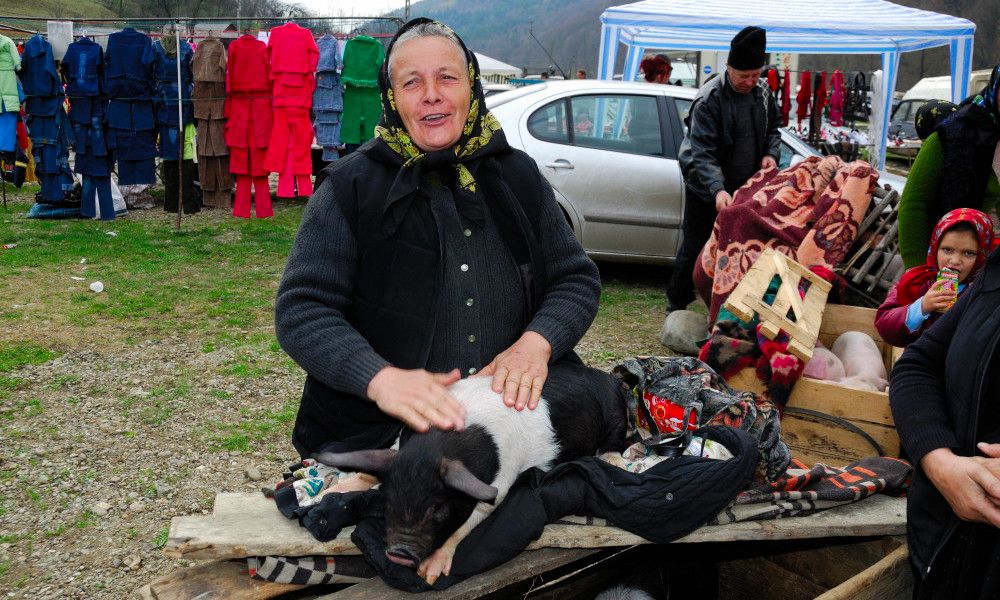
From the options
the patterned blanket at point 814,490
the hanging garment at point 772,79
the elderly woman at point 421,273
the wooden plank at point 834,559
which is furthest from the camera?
the hanging garment at point 772,79

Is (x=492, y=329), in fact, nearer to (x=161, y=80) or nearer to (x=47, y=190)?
(x=161, y=80)

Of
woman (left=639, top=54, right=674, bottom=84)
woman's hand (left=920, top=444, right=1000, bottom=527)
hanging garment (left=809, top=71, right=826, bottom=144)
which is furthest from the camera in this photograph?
hanging garment (left=809, top=71, right=826, bottom=144)

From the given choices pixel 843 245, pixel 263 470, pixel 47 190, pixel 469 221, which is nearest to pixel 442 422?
pixel 469 221

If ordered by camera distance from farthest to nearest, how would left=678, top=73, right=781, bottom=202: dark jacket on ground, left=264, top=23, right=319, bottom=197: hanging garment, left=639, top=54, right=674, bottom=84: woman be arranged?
left=639, top=54, right=674, bottom=84: woman < left=264, top=23, right=319, bottom=197: hanging garment < left=678, top=73, right=781, bottom=202: dark jacket on ground

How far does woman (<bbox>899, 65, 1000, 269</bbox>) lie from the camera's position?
145 inches

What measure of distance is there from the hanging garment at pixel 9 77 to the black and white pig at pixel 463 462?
9510 mm

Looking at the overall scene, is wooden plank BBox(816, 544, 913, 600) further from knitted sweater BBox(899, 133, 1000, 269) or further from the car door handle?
the car door handle

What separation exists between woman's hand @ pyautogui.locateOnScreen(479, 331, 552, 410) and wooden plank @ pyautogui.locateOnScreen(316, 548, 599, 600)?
0.41 m

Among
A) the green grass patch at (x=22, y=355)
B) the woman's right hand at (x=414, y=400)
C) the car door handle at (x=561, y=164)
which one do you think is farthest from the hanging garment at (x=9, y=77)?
the woman's right hand at (x=414, y=400)

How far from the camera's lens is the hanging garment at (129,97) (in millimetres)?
8883

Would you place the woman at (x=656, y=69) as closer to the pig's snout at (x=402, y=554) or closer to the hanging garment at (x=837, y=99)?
the hanging garment at (x=837, y=99)

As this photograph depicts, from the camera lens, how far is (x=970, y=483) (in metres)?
1.77

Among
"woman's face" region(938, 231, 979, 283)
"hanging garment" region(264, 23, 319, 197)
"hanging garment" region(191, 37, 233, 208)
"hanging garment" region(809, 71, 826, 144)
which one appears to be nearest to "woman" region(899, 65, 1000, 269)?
"woman's face" region(938, 231, 979, 283)

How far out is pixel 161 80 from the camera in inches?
357
